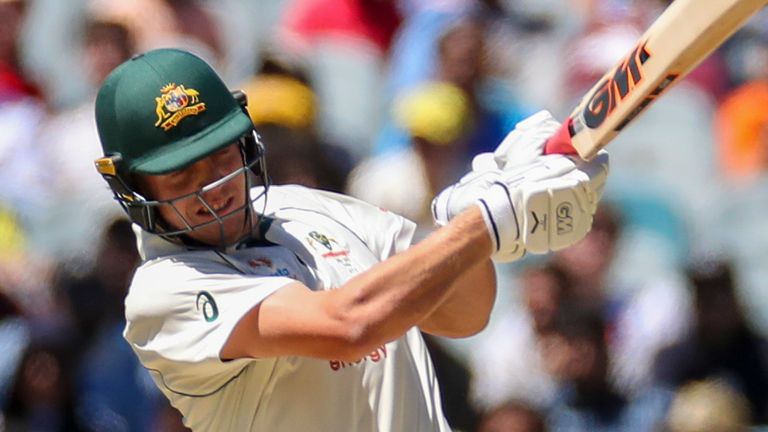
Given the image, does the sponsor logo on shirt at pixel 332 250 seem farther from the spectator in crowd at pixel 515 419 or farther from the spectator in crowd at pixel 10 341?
the spectator in crowd at pixel 10 341

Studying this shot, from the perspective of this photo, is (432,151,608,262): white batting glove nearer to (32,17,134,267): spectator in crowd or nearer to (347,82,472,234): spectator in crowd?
(347,82,472,234): spectator in crowd

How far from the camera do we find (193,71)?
11.7ft

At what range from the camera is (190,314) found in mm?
3438

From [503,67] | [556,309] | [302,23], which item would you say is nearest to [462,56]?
[503,67]

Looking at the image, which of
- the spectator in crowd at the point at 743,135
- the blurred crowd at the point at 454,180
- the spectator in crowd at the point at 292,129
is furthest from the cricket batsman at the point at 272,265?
the spectator in crowd at the point at 743,135

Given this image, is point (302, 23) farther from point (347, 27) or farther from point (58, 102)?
point (58, 102)

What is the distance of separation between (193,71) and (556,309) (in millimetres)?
2735

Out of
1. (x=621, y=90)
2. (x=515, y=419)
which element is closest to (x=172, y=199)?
(x=621, y=90)

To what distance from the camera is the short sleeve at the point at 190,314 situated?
3.38 metres

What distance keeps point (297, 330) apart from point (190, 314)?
1.02 feet

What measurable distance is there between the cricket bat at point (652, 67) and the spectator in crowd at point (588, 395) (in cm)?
257

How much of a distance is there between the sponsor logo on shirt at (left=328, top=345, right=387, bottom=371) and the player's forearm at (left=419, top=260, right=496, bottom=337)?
22 cm

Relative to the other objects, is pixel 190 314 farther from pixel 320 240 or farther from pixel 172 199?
pixel 320 240

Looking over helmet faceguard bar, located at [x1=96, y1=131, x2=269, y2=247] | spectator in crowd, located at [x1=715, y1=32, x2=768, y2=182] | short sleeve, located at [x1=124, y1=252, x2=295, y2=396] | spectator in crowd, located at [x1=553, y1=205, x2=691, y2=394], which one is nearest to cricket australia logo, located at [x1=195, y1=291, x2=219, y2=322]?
short sleeve, located at [x1=124, y1=252, x2=295, y2=396]
